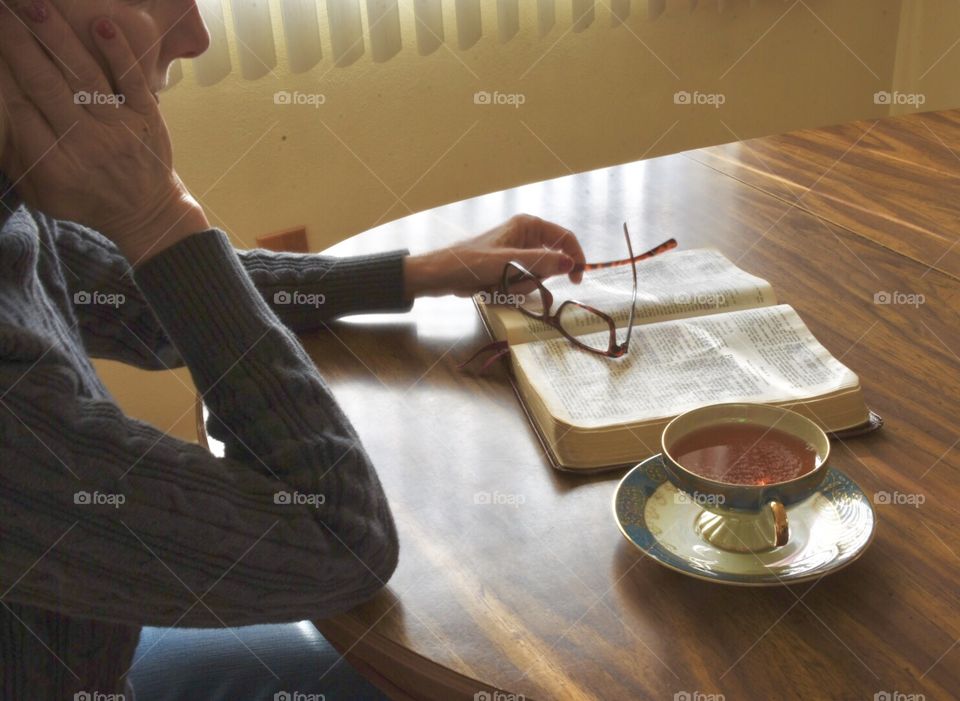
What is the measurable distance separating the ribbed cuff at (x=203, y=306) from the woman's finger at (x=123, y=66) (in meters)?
0.12

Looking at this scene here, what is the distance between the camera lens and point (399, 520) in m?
0.88

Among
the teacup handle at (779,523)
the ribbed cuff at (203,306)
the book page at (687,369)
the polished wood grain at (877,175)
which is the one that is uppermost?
the ribbed cuff at (203,306)

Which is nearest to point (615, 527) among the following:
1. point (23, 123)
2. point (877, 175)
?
point (23, 123)

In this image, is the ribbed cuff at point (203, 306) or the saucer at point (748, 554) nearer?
the saucer at point (748, 554)

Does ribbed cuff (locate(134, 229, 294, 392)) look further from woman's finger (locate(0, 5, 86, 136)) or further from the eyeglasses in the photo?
the eyeglasses

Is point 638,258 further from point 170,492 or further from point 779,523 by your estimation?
point 170,492

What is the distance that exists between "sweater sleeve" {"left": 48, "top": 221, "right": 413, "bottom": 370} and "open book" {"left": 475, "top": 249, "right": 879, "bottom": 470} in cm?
13

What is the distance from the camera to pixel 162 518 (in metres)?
0.80

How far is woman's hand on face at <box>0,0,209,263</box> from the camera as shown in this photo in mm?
865

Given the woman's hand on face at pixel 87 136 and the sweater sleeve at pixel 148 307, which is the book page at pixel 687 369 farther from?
the woman's hand on face at pixel 87 136

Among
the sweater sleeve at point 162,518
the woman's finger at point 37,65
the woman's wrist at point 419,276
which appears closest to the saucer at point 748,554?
the sweater sleeve at point 162,518

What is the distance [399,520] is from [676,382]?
298 millimetres

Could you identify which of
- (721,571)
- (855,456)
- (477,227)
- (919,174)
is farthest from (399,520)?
(919,174)

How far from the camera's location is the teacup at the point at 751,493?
783 mm
